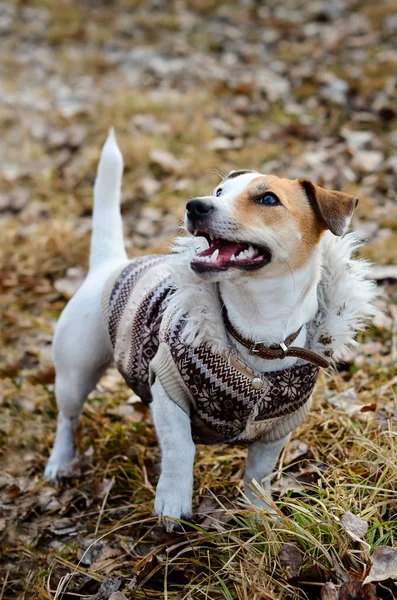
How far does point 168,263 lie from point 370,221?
8.85 feet

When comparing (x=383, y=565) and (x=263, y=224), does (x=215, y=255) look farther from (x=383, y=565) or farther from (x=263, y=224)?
(x=383, y=565)

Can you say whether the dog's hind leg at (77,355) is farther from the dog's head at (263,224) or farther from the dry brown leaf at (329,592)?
the dry brown leaf at (329,592)

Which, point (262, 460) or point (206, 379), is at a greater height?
point (206, 379)

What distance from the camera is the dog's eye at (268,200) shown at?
228 centimetres

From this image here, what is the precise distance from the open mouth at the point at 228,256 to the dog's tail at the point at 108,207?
2.98 ft

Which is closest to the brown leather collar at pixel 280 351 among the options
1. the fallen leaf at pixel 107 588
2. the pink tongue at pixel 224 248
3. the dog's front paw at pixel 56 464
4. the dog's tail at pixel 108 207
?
the pink tongue at pixel 224 248

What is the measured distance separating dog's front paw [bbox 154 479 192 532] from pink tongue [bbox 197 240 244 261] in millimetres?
777

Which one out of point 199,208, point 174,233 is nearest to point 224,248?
point 199,208

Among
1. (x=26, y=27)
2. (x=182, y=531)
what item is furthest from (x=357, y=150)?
(x=26, y=27)

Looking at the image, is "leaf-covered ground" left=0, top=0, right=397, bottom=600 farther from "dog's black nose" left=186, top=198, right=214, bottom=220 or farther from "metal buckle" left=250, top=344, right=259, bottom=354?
"dog's black nose" left=186, top=198, right=214, bottom=220

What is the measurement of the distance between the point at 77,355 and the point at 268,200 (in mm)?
1155

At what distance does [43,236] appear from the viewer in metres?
5.04

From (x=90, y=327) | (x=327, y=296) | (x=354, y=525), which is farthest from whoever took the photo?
(x=90, y=327)

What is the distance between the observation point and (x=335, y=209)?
2250mm
